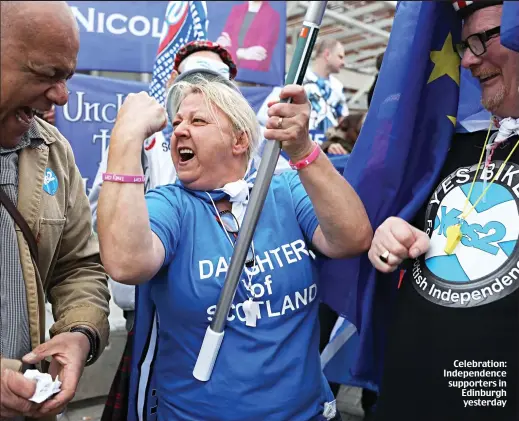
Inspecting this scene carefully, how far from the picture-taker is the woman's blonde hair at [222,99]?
182 centimetres

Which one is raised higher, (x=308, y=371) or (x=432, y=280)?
(x=432, y=280)

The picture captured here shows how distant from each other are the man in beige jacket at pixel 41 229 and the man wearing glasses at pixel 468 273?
0.87 m

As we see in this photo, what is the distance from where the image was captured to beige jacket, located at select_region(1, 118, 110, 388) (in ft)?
5.29

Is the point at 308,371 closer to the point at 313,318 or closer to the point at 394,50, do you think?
the point at 313,318

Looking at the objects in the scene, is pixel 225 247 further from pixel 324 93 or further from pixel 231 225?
pixel 324 93

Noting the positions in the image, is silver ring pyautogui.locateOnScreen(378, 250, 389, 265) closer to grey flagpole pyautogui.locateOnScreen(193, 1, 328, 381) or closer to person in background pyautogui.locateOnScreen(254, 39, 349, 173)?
grey flagpole pyautogui.locateOnScreen(193, 1, 328, 381)

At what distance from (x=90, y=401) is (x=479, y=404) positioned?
8.50 feet

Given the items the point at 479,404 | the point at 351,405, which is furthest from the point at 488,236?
the point at 351,405

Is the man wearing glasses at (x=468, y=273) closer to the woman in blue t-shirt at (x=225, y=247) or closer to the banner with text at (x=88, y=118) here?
the woman in blue t-shirt at (x=225, y=247)

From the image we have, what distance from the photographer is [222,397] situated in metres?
1.62
